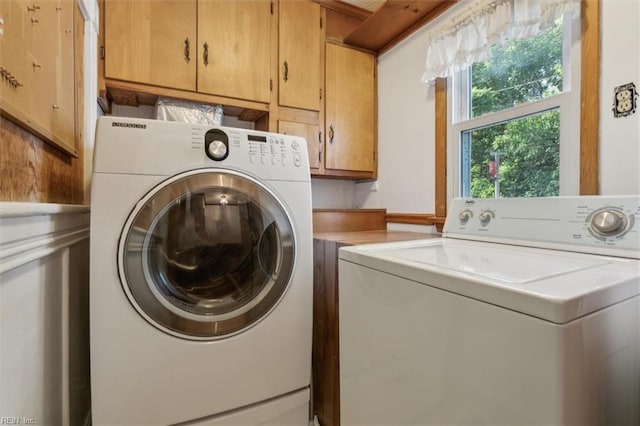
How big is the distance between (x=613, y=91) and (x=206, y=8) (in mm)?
1872

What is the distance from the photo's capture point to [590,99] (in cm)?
107

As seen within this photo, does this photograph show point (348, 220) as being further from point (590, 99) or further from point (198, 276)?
point (590, 99)

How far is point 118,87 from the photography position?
144 centimetres

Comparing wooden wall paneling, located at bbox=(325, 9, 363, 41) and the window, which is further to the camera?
wooden wall paneling, located at bbox=(325, 9, 363, 41)

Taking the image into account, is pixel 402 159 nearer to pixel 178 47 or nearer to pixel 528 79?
pixel 528 79

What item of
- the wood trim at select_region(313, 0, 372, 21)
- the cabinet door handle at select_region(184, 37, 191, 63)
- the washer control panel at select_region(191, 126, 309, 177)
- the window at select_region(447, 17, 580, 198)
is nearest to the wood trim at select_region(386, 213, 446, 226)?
the window at select_region(447, 17, 580, 198)

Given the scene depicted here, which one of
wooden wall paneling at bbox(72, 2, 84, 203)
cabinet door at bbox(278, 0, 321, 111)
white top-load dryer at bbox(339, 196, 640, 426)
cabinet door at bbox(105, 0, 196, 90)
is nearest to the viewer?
white top-load dryer at bbox(339, 196, 640, 426)

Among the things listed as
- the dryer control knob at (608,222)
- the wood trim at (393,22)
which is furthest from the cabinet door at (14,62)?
the wood trim at (393,22)

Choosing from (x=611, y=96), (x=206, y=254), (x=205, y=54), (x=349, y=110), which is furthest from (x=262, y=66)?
(x=611, y=96)

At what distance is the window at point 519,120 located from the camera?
45.6 inches

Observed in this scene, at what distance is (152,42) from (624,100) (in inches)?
79.1

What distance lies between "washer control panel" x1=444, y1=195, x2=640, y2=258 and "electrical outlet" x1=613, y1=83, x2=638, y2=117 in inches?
15.5

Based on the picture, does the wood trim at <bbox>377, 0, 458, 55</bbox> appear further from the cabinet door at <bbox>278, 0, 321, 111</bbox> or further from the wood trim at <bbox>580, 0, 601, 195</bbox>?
the wood trim at <bbox>580, 0, 601, 195</bbox>

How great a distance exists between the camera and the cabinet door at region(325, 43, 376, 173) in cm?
197
